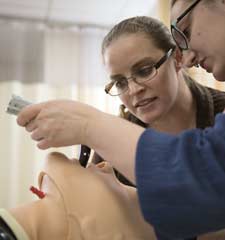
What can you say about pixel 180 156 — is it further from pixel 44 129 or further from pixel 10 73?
pixel 10 73

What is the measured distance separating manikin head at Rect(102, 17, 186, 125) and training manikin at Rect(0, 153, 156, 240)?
47cm

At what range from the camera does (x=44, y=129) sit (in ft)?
1.94

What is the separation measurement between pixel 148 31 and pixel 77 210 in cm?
69

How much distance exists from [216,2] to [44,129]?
1.17 ft

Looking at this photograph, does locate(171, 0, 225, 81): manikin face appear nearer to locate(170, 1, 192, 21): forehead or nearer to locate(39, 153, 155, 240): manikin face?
locate(170, 1, 192, 21): forehead

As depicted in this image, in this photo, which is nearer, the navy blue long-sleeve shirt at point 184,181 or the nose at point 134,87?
the navy blue long-sleeve shirt at point 184,181

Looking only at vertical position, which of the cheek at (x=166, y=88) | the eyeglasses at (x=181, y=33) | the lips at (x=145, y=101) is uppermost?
the eyeglasses at (x=181, y=33)

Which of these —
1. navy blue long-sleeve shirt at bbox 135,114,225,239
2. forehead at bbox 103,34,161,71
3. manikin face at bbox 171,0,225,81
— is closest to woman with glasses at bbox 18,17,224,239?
navy blue long-sleeve shirt at bbox 135,114,225,239

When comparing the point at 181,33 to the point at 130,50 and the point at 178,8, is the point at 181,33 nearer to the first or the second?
the point at 178,8

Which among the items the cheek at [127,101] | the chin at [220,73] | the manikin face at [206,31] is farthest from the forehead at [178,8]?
the cheek at [127,101]

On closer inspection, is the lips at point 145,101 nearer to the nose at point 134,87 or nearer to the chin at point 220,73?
the nose at point 134,87

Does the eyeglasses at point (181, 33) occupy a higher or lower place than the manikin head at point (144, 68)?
higher

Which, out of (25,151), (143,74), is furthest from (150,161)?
(25,151)

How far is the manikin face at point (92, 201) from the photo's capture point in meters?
0.57
